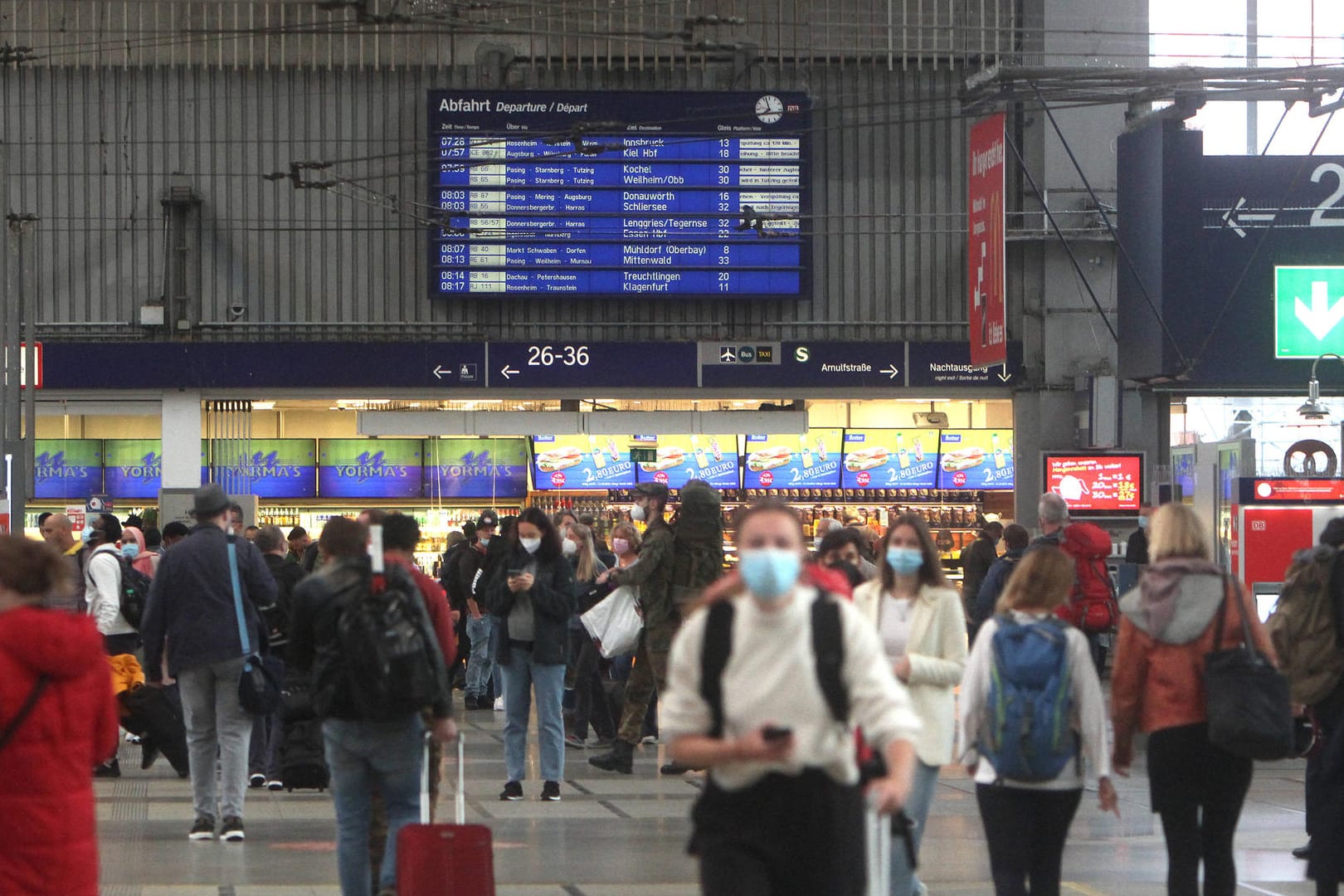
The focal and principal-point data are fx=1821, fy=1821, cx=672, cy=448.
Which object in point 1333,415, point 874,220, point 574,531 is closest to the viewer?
point 574,531

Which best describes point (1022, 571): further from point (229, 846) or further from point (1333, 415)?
point (1333, 415)

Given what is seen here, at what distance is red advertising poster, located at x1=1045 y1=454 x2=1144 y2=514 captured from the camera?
2383cm

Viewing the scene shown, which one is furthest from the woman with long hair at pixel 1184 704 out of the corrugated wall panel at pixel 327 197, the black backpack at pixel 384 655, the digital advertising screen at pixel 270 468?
the digital advertising screen at pixel 270 468

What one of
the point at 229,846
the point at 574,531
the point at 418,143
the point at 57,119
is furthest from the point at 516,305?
the point at 229,846

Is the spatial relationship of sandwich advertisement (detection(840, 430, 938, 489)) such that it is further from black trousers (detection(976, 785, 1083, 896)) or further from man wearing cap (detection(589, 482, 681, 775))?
black trousers (detection(976, 785, 1083, 896))

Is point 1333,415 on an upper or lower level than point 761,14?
lower

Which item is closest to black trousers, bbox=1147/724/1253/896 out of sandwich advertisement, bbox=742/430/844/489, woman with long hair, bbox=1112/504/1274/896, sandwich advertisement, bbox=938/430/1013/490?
woman with long hair, bbox=1112/504/1274/896

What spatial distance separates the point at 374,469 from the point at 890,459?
724 centimetres

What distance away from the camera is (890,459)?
25359mm

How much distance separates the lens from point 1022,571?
269 inches

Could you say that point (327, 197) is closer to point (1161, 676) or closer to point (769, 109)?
point (769, 109)

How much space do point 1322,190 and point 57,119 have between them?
17.0 meters

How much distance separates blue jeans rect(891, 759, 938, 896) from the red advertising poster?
16358 mm

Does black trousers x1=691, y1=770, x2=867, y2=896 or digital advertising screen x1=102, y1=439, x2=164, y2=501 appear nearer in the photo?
black trousers x1=691, y1=770, x2=867, y2=896
